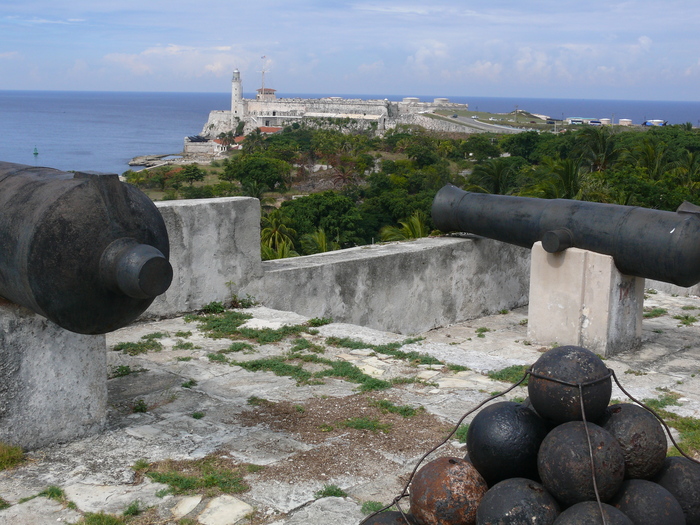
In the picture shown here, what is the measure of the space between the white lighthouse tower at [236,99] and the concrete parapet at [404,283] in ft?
412

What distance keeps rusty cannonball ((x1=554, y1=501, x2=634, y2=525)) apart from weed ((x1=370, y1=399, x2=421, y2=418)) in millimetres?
1921

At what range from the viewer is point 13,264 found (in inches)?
109

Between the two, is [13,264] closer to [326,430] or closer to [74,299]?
[74,299]

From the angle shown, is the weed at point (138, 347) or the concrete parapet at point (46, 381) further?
the weed at point (138, 347)

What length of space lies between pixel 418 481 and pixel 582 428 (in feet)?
1.68

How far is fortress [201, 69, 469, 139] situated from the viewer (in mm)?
114688

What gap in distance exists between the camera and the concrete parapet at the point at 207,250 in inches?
225

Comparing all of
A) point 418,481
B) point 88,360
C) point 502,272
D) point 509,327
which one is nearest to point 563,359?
point 418,481

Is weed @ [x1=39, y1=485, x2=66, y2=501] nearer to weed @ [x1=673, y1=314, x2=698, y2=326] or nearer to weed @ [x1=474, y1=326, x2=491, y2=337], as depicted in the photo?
weed @ [x1=474, y1=326, x2=491, y2=337]

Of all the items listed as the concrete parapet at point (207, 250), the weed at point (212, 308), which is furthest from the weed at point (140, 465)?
the weed at point (212, 308)

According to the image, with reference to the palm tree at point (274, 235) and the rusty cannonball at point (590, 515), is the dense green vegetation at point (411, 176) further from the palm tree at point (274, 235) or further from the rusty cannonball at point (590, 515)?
the rusty cannonball at point (590, 515)

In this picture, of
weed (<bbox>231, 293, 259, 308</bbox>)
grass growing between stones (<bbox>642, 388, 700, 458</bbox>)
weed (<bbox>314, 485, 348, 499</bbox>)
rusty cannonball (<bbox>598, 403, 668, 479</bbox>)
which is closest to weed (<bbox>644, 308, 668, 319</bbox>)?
grass growing between stones (<bbox>642, 388, 700, 458</bbox>)

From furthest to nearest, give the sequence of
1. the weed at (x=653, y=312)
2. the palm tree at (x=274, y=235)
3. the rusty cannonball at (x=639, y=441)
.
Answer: the palm tree at (x=274, y=235), the weed at (x=653, y=312), the rusty cannonball at (x=639, y=441)

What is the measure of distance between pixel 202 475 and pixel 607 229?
12.7 feet
